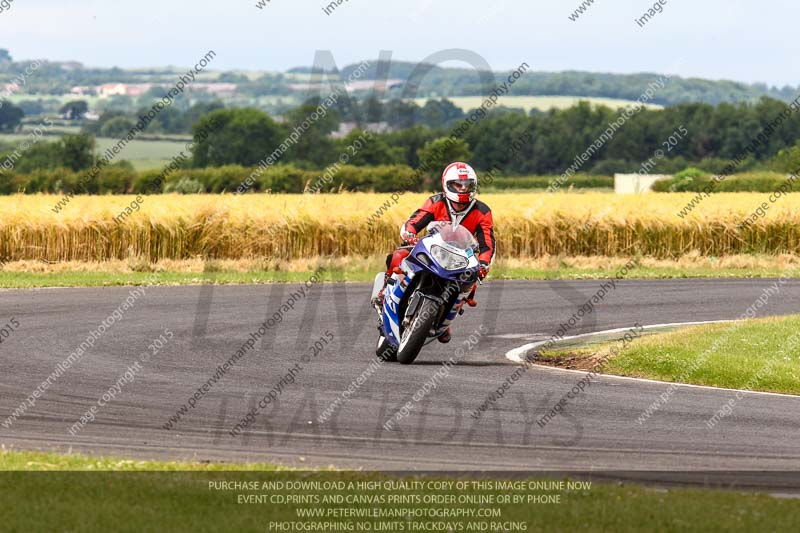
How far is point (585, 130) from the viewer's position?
406 feet

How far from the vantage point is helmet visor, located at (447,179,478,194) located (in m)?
15.0

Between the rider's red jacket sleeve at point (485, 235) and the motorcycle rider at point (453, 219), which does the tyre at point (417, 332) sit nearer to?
the motorcycle rider at point (453, 219)

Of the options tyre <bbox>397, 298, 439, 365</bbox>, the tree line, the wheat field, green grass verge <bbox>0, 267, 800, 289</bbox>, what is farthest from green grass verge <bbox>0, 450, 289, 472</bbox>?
the tree line

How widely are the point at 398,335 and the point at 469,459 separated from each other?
5.43 m

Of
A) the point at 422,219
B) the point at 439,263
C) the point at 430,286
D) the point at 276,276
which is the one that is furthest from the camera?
the point at 276,276

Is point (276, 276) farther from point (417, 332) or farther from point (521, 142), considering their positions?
point (521, 142)

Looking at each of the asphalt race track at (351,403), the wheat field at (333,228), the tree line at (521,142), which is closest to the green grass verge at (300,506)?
the asphalt race track at (351,403)

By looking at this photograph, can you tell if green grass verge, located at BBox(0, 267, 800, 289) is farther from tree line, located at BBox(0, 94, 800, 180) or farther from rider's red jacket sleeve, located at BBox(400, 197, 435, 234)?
tree line, located at BBox(0, 94, 800, 180)

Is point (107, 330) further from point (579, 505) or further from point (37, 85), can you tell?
point (37, 85)

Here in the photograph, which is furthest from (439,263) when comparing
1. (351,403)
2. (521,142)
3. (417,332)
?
(521,142)

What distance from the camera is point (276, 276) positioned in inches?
1168

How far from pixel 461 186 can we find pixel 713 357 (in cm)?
378

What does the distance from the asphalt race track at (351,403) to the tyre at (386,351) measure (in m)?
0.18

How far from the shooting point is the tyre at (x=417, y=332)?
14.7 meters
